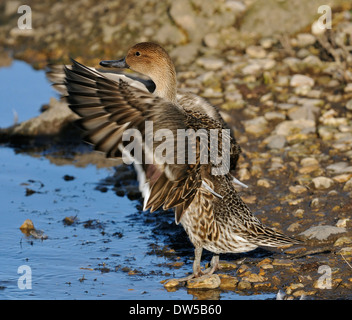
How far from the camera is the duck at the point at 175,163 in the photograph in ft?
15.9

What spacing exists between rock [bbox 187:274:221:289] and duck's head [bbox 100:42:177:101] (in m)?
1.52

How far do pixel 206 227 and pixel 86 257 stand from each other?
1.09 m

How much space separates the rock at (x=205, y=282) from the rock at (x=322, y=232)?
0.99 meters

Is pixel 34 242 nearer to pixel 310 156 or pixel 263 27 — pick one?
pixel 310 156

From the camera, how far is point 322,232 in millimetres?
5723

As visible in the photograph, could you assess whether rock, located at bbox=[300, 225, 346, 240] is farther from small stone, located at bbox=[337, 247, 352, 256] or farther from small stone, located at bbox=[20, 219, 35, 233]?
small stone, located at bbox=[20, 219, 35, 233]

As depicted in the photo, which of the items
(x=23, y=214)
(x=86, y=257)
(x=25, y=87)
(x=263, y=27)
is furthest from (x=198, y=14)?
(x=86, y=257)

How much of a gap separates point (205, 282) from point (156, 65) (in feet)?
6.10

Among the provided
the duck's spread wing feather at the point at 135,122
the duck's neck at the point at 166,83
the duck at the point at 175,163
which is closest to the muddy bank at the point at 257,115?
the duck at the point at 175,163

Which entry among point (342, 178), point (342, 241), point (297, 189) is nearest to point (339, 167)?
point (342, 178)

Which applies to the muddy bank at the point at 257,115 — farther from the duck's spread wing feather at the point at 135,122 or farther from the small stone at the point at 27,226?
the small stone at the point at 27,226

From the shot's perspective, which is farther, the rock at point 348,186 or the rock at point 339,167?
the rock at point 339,167

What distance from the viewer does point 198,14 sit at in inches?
397

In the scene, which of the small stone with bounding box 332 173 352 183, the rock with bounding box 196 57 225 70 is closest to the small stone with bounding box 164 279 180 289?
the small stone with bounding box 332 173 352 183
